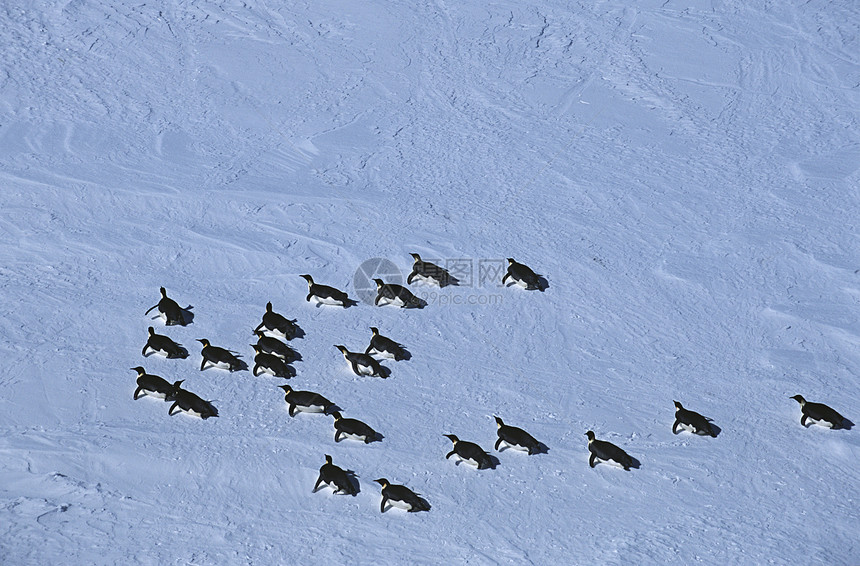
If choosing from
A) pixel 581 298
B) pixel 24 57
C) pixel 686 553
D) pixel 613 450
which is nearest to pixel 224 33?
pixel 24 57

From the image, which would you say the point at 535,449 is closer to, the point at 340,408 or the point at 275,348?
the point at 340,408

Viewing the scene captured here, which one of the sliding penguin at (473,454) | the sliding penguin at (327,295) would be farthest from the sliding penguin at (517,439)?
the sliding penguin at (327,295)

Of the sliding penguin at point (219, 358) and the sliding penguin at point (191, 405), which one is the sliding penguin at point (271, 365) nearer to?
the sliding penguin at point (219, 358)

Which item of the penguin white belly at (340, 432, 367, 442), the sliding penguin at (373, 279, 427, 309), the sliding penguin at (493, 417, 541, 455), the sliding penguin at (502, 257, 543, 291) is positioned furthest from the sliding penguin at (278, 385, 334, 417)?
the sliding penguin at (502, 257, 543, 291)

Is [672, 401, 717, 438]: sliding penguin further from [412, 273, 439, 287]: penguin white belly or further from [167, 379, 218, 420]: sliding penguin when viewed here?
[167, 379, 218, 420]: sliding penguin

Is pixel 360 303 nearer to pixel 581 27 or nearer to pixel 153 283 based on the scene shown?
pixel 153 283

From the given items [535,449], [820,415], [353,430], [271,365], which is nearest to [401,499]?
[353,430]
